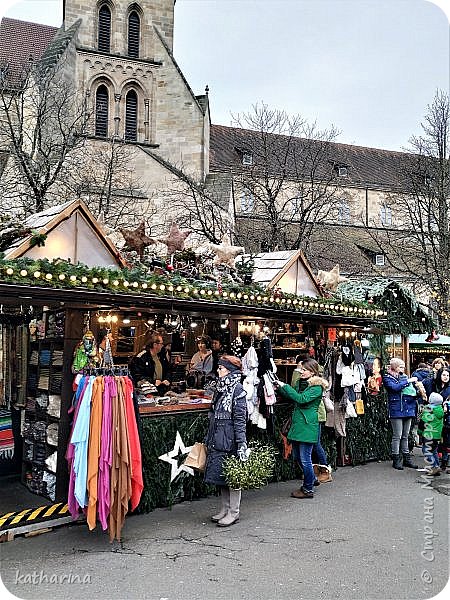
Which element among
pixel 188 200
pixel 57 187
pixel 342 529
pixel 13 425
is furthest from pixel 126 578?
pixel 188 200

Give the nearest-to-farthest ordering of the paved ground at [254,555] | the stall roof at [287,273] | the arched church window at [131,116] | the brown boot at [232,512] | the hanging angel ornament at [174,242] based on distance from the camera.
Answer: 1. the paved ground at [254,555]
2. the brown boot at [232,512]
3. the hanging angel ornament at [174,242]
4. the stall roof at [287,273]
5. the arched church window at [131,116]

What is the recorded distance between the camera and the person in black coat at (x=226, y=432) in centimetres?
595

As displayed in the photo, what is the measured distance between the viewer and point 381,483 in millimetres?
8141

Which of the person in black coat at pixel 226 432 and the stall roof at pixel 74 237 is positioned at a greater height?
the stall roof at pixel 74 237

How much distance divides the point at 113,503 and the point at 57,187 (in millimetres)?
16942

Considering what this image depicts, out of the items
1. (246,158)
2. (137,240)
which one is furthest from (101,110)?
(137,240)

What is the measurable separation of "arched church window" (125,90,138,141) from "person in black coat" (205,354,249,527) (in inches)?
853

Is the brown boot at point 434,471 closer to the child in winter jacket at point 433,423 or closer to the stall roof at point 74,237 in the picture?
the child in winter jacket at point 433,423

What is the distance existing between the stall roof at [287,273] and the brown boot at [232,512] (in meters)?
3.50

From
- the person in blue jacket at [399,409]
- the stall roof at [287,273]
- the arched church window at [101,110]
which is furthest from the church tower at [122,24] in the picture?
the person in blue jacket at [399,409]

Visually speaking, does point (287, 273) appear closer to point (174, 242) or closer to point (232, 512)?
point (174, 242)

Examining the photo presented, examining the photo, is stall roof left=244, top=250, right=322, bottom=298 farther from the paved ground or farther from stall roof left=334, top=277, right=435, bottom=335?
the paved ground

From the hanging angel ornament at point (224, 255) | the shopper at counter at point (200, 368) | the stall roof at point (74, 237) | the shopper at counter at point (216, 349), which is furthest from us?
the shopper at counter at point (200, 368)

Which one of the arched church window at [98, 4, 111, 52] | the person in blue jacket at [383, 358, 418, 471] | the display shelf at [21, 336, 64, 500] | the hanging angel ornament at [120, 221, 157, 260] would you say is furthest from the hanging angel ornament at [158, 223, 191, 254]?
the arched church window at [98, 4, 111, 52]
